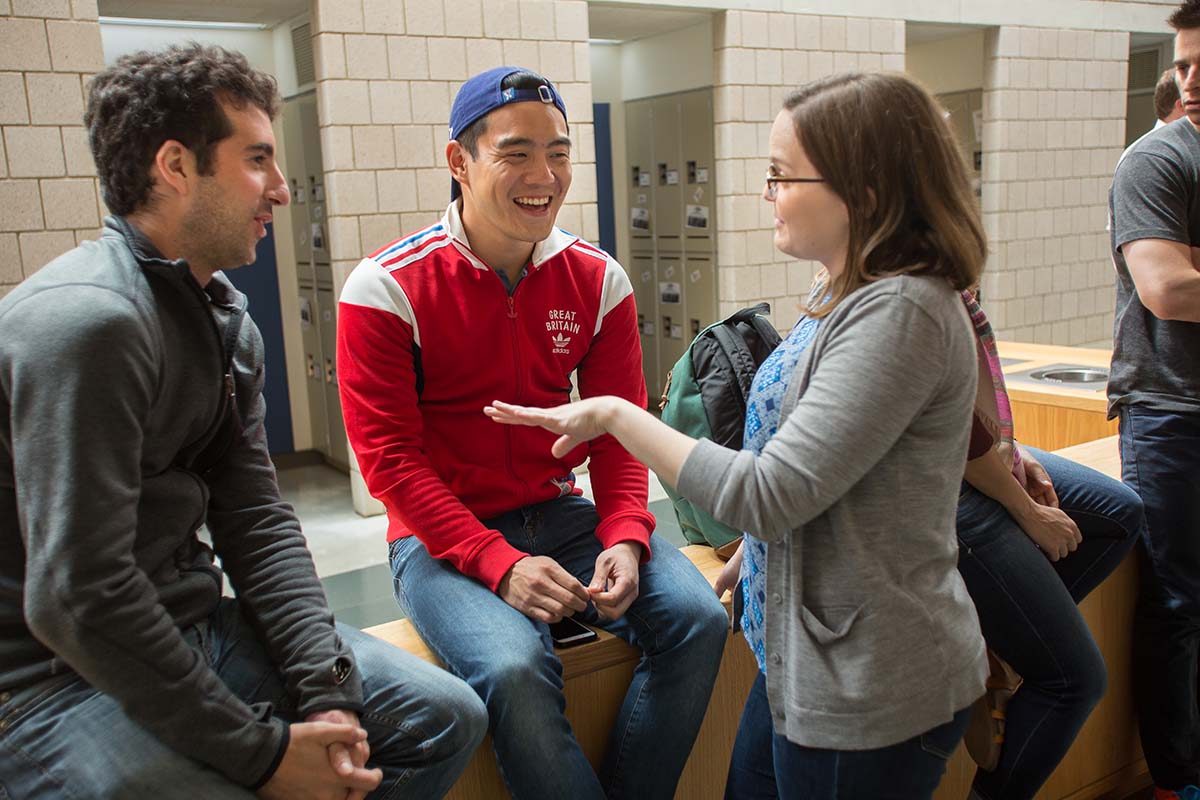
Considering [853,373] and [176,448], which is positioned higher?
[853,373]

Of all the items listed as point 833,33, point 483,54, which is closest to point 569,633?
point 483,54

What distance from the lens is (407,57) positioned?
16.5 ft

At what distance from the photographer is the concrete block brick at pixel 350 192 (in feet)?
16.2

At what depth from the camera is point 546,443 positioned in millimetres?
1930

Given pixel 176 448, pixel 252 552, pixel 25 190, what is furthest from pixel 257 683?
pixel 25 190

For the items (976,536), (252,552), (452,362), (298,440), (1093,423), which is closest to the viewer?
(252,552)

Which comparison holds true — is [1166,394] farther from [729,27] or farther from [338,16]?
[729,27]

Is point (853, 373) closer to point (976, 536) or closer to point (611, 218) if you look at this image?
point (976, 536)

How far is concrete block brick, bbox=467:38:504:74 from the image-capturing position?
17.1 ft

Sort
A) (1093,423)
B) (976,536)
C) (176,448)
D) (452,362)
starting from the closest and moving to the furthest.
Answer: (176,448) < (976,536) < (452,362) < (1093,423)

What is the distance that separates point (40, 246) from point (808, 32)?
4556mm

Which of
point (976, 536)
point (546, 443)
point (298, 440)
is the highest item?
point (546, 443)

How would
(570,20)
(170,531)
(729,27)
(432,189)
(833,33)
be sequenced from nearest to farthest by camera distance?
(170,531) → (432,189) → (570,20) → (729,27) → (833,33)

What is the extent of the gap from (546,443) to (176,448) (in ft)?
2.40
